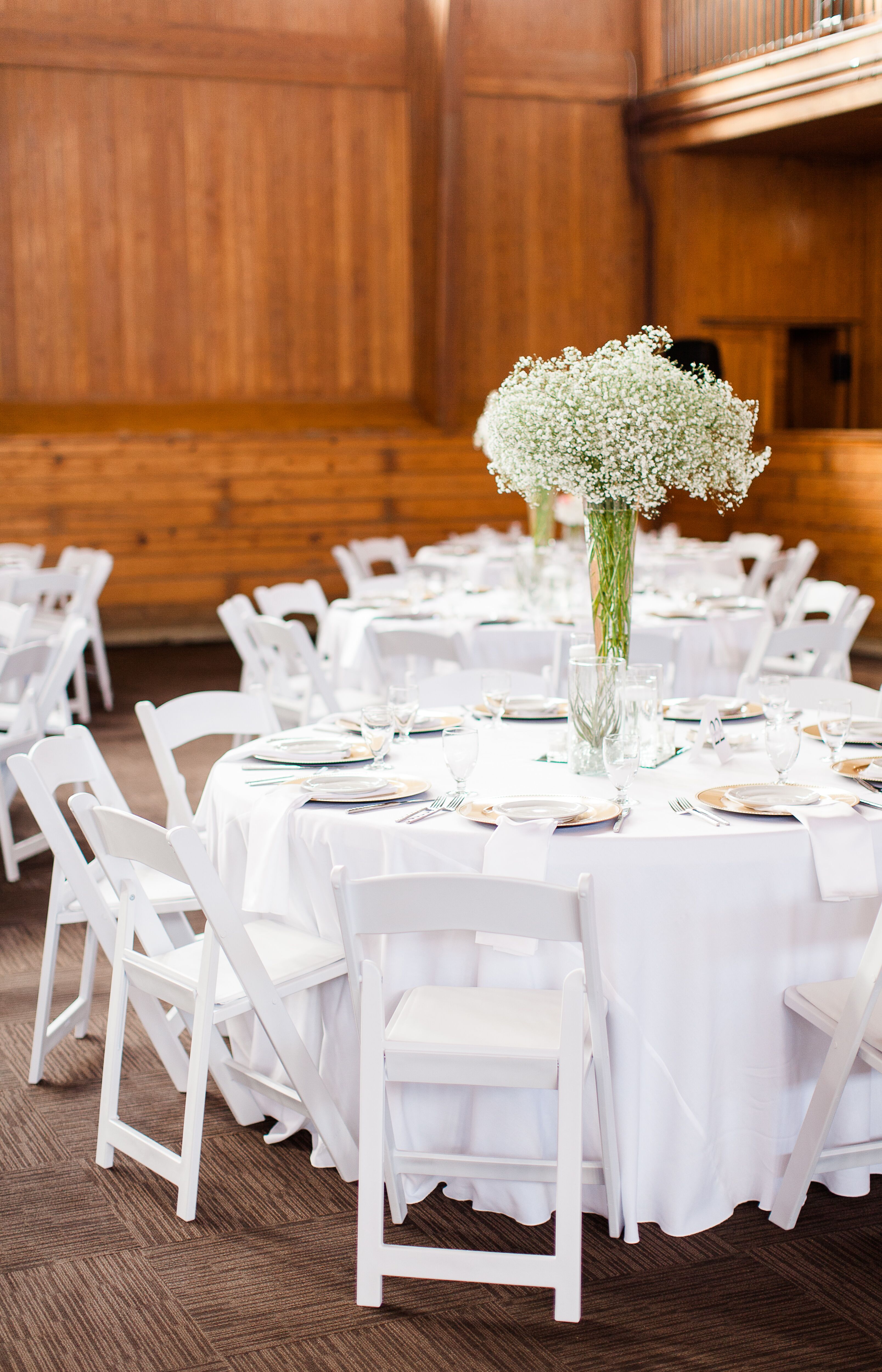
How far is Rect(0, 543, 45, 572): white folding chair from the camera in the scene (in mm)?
8508

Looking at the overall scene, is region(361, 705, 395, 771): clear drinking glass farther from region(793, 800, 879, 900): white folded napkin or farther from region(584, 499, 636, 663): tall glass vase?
region(793, 800, 879, 900): white folded napkin

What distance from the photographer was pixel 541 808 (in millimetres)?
2814

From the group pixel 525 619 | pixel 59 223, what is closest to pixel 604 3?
pixel 59 223

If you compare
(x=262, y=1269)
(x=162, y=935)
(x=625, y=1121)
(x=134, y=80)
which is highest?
(x=134, y=80)

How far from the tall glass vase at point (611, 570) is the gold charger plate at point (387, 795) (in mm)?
650

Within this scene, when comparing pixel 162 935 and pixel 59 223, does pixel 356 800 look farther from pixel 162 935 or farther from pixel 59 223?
pixel 59 223

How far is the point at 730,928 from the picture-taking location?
2.64 m

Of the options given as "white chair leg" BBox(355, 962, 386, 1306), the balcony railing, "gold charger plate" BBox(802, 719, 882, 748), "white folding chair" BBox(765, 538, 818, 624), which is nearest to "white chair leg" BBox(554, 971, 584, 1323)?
"white chair leg" BBox(355, 962, 386, 1306)

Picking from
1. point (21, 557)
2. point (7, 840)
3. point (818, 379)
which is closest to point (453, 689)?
point (7, 840)

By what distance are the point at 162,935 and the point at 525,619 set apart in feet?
10.5

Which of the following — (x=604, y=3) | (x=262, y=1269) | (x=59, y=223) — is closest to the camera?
(x=262, y=1269)

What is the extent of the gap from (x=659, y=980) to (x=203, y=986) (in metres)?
0.91

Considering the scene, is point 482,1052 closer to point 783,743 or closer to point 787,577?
point 783,743

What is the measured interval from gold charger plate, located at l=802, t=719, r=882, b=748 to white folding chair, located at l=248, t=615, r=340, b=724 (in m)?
→ 2.36
